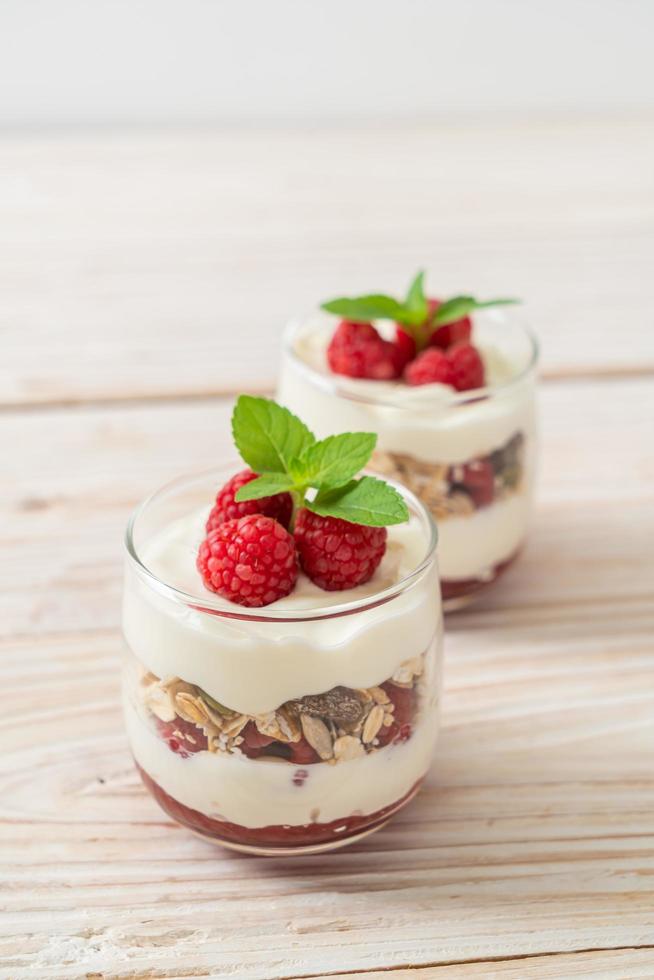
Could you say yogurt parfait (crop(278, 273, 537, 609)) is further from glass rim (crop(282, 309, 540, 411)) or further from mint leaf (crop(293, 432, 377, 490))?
mint leaf (crop(293, 432, 377, 490))

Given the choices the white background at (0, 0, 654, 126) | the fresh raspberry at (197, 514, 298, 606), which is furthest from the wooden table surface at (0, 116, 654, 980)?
the white background at (0, 0, 654, 126)

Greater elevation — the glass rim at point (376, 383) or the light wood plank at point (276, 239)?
the glass rim at point (376, 383)

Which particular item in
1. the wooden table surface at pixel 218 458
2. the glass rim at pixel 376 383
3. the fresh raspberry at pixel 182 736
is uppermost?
the glass rim at pixel 376 383

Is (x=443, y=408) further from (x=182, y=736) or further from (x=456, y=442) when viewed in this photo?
(x=182, y=736)

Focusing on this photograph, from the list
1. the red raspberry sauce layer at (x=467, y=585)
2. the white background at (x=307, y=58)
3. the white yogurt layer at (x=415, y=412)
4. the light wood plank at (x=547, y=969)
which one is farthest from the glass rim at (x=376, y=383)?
the white background at (x=307, y=58)

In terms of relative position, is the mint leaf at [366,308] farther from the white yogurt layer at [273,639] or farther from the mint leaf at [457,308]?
the white yogurt layer at [273,639]

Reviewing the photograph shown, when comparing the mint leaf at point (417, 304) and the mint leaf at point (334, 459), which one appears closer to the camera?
the mint leaf at point (334, 459)

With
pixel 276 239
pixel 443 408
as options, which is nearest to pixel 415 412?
pixel 443 408
